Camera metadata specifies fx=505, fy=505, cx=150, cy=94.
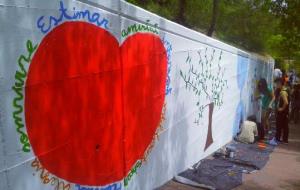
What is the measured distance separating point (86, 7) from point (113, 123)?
122 cm

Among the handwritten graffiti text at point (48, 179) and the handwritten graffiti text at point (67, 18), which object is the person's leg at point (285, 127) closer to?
the handwritten graffiti text at point (67, 18)

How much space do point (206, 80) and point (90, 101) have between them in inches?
182

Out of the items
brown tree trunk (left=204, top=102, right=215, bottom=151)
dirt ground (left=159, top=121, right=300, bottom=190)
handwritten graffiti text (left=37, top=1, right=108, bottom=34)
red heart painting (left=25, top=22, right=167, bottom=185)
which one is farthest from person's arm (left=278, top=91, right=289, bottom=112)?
handwritten graffiti text (left=37, top=1, right=108, bottom=34)

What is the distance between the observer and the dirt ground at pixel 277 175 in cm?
776

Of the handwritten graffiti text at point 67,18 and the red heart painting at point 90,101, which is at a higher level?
the handwritten graffiti text at point 67,18

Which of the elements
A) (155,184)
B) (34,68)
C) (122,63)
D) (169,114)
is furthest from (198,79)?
(34,68)

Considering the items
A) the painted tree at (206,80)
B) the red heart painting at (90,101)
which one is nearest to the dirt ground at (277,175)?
the painted tree at (206,80)

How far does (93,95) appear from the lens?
4473mm

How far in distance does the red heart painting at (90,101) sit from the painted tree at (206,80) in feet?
5.59

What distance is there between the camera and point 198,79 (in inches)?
323

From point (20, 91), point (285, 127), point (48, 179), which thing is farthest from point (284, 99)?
point (20, 91)

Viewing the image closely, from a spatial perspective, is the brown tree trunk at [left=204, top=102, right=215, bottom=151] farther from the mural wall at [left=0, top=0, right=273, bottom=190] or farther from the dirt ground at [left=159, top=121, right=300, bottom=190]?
the mural wall at [left=0, top=0, right=273, bottom=190]

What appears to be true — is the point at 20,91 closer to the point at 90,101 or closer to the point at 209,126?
the point at 90,101

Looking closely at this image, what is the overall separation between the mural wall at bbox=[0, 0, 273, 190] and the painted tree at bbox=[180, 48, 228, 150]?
0.08 m
